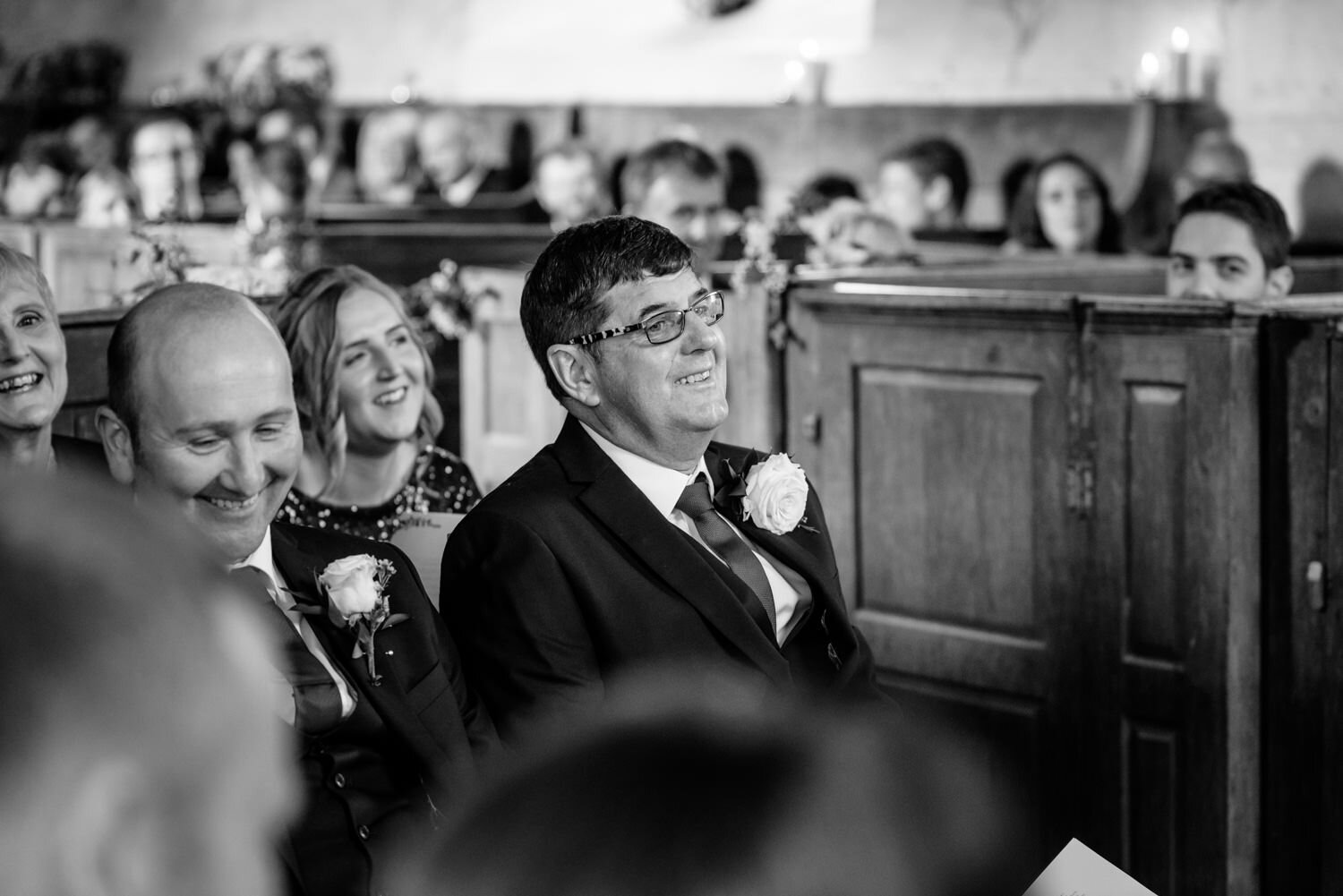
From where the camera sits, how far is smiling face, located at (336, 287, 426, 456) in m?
3.29

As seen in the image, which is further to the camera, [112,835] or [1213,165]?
[1213,165]

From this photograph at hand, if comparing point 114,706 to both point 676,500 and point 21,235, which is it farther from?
point 21,235

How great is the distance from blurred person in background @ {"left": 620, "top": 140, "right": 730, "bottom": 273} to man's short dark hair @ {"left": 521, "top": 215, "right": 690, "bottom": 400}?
293cm

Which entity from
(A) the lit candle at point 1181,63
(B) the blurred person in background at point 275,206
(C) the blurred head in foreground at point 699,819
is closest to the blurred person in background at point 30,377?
(C) the blurred head in foreground at point 699,819

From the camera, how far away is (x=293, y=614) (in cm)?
210

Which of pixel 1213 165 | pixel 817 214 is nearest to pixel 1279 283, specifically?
pixel 817 214

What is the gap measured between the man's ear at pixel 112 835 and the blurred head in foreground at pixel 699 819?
9cm

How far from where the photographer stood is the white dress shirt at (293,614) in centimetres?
204

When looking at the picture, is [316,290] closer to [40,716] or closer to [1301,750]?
[1301,750]

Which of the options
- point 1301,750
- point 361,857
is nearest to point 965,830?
point 361,857

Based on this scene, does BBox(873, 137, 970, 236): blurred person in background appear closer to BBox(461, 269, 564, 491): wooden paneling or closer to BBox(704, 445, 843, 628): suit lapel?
BBox(461, 269, 564, 491): wooden paneling

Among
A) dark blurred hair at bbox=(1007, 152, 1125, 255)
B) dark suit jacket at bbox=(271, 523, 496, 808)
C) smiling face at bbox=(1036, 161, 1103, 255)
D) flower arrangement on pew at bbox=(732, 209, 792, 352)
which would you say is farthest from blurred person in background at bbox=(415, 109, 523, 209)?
dark suit jacket at bbox=(271, 523, 496, 808)

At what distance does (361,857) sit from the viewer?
6.42ft

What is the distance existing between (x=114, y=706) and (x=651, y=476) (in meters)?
1.98
